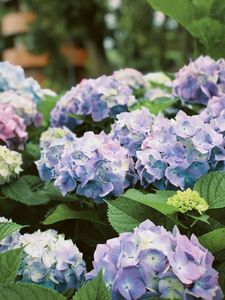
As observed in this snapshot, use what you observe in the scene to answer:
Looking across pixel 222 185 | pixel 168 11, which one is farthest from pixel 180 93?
pixel 222 185

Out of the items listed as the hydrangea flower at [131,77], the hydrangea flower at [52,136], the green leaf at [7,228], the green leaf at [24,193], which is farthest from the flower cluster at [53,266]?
the hydrangea flower at [131,77]

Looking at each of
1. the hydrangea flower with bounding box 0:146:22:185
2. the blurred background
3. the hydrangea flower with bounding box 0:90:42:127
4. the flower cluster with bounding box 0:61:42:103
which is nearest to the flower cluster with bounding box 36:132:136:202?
the hydrangea flower with bounding box 0:146:22:185

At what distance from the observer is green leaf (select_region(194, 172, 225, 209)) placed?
1.47m

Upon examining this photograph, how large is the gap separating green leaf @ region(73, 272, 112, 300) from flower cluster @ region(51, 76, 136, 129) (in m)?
1.05

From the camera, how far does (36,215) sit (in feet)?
6.86

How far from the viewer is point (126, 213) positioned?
147cm

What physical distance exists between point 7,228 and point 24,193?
51 cm

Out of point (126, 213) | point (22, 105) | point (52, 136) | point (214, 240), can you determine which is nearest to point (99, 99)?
point (52, 136)

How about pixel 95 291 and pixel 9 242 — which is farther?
pixel 9 242

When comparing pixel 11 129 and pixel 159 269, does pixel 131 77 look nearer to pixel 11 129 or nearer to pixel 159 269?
pixel 11 129

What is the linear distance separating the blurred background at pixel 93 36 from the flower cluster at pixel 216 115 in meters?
10.0

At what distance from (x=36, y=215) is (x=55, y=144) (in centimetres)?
35

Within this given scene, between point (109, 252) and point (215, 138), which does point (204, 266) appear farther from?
point (215, 138)

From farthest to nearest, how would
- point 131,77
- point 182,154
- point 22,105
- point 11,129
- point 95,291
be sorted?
point 131,77
point 22,105
point 11,129
point 182,154
point 95,291
